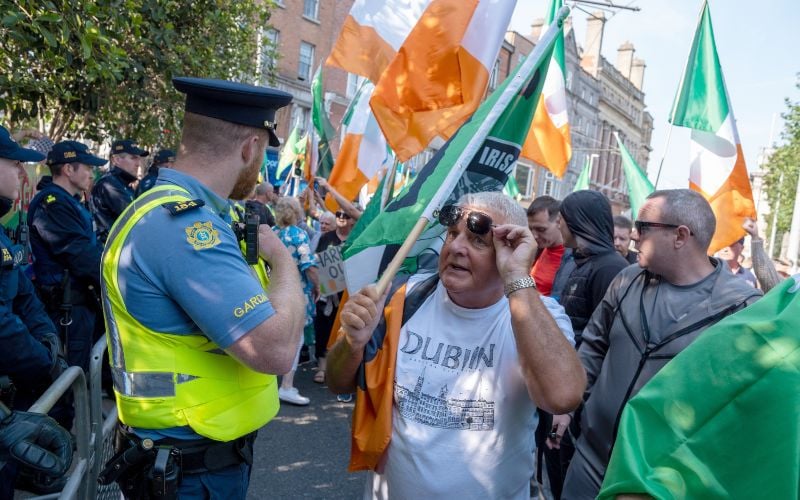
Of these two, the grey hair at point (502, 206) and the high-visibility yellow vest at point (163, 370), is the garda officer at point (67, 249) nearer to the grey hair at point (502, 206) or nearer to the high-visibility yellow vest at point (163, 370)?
the high-visibility yellow vest at point (163, 370)

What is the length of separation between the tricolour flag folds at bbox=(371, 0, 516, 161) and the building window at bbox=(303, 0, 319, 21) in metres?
25.1

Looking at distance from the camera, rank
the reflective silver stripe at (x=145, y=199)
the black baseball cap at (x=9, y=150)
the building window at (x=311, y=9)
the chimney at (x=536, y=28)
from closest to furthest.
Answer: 1. the reflective silver stripe at (x=145, y=199)
2. the black baseball cap at (x=9, y=150)
3. the building window at (x=311, y=9)
4. the chimney at (x=536, y=28)

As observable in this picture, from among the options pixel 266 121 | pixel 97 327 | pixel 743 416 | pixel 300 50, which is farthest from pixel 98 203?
pixel 300 50

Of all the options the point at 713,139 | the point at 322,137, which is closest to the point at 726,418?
the point at 713,139

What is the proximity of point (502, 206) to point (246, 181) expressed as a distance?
3.11ft

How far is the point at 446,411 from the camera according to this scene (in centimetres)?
220

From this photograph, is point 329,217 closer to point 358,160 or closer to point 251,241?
point 358,160

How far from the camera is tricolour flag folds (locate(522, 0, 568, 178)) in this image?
16.3 feet

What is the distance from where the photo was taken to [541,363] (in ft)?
6.64

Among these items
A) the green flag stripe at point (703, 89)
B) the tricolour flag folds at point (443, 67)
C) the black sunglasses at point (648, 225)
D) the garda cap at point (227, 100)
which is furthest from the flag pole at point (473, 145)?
the green flag stripe at point (703, 89)

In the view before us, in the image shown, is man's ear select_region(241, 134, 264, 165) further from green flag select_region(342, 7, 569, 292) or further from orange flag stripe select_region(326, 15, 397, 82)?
orange flag stripe select_region(326, 15, 397, 82)

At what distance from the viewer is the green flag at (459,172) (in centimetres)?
262

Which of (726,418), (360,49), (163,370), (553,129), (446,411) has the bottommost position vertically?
(446,411)

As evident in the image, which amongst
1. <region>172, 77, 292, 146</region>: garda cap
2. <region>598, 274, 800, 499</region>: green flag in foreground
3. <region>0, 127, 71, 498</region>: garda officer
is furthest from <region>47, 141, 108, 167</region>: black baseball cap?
<region>598, 274, 800, 499</region>: green flag in foreground
